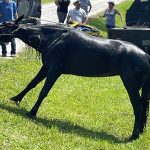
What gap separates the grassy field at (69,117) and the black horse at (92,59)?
0.40m

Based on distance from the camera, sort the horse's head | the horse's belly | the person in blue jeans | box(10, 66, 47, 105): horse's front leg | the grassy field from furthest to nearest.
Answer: the person in blue jeans < box(10, 66, 47, 105): horse's front leg < the horse's head < the horse's belly < the grassy field

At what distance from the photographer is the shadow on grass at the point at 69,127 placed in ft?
26.6

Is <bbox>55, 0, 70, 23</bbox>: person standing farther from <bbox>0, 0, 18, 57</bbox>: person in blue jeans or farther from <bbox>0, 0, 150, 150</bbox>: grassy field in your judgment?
<bbox>0, 0, 150, 150</bbox>: grassy field

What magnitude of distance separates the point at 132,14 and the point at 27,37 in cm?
922

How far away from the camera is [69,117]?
9070 millimetres

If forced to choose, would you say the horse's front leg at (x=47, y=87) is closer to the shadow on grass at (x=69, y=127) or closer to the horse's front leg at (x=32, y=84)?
the shadow on grass at (x=69, y=127)

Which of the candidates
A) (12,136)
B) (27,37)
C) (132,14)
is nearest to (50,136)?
(12,136)

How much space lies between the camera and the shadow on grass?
809cm

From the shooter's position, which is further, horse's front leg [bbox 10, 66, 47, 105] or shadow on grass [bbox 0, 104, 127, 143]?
horse's front leg [bbox 10, 66, 47, 105]

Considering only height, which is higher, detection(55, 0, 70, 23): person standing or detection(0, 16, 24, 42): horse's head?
detection(0, 16, 24, 42): horse's head

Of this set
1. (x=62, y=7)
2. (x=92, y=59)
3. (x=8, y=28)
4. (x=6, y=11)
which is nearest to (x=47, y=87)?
(x=92, y=59)

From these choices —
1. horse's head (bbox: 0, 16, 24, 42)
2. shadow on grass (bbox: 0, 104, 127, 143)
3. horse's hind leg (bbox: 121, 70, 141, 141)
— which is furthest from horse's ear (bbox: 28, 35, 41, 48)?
horse's hind leg (bbox: 121, 70, 141, 141)

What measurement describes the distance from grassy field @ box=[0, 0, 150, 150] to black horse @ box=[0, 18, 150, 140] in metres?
0.40

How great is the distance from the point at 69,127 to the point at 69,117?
2.28 feet
